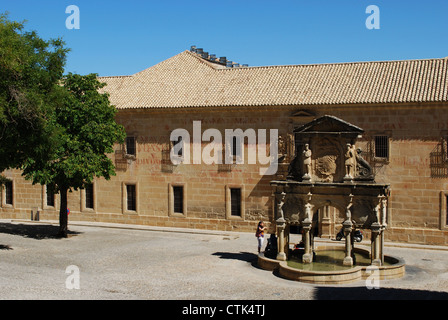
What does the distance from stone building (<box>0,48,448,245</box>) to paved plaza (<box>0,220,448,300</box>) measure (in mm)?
2043

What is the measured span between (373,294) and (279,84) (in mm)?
17158

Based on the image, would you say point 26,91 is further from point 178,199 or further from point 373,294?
point 373,294

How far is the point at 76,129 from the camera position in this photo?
28.6m

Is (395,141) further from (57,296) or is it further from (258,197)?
(57,296)

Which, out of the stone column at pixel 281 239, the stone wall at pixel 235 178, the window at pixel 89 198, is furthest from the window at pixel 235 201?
the stone column at pixel 281 239

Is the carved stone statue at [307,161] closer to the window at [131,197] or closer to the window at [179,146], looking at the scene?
the window at [179,146]

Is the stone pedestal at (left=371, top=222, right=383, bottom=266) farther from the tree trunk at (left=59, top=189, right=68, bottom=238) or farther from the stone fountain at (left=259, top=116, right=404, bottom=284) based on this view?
the tree trunk at (left=59, top=189, right=68, bottom=238)

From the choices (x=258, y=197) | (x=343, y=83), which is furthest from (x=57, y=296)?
(x=343, y=83)

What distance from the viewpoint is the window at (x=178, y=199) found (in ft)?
111

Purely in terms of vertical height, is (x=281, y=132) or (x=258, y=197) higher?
(x=281, y=132)

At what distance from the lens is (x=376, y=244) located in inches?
824

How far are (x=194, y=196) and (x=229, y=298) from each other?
16464 millimetres

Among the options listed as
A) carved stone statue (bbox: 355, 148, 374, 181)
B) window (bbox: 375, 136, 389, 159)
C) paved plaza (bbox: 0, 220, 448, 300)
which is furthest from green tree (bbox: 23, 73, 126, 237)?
carved stone statue (bbox: 355, 148, 374, 181)

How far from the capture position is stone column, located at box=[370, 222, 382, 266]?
20672 millimetres
